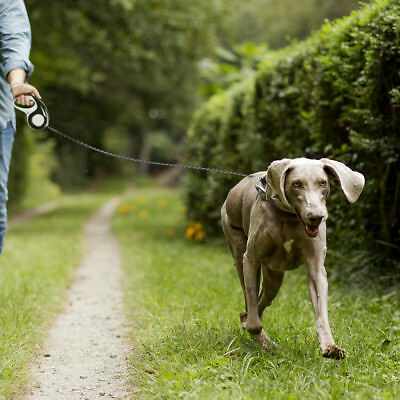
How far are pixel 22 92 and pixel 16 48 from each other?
19.7 inches

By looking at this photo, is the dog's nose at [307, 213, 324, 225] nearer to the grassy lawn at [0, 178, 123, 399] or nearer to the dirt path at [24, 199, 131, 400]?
the dirt path at [24, 199, 131, 400]

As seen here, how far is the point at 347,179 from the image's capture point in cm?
329

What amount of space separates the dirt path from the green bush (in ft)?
9.12

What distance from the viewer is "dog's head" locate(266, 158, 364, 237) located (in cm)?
312

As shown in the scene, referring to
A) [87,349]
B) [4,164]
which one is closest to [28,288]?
[87,349]

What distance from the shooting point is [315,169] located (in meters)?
3.25

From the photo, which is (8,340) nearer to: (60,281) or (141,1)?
(60,281)

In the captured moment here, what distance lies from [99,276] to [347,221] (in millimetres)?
3705

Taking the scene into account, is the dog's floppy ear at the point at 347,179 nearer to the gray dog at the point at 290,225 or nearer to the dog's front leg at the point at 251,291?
the gray dog at the point at 290,225

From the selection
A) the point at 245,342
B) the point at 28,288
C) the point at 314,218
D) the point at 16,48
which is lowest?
the point at 28,288

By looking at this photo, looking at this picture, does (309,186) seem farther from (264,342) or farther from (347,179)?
(264,342)

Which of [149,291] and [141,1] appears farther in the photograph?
[141,1]

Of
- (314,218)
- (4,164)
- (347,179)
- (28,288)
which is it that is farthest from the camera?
(28,288)

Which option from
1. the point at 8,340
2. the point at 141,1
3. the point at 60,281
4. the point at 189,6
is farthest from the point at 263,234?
the point at 189,6
